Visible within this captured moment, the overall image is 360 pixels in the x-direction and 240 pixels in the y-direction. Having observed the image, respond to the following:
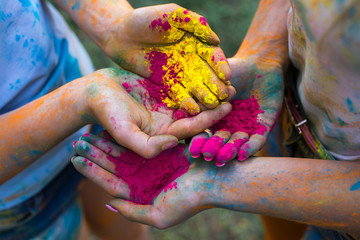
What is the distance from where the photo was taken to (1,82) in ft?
3.90

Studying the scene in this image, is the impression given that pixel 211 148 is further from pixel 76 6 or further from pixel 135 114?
pixel 76 6

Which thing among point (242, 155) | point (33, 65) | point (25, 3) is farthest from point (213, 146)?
point (25, 3)

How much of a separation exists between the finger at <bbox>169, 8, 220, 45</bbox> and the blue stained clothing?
1.85 ft

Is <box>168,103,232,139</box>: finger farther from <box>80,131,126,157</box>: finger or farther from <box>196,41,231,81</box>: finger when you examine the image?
<box>80,131,126,157</box>: finger

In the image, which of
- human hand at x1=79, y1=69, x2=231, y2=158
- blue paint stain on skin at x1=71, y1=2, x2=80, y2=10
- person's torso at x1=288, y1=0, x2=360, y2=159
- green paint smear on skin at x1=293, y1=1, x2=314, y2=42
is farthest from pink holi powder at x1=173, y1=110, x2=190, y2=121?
blue paint stain on skin at x1=71, y1=2, x2=80, y2=10

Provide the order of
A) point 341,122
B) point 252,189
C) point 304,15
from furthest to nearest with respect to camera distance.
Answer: point 252,189 → point 341,122 → point 304,15

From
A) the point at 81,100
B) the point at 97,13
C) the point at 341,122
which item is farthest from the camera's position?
the point at 97,13

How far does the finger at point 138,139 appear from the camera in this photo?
3.49 feet

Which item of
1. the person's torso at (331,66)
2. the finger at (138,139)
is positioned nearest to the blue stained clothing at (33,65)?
the finger at (138,139)

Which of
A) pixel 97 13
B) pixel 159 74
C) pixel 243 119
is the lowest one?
pixel 243 119

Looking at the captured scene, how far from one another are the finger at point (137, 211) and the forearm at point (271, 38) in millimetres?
798

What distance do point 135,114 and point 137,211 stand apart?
14.2 inches

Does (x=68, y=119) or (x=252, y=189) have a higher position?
(x=68, y=119)

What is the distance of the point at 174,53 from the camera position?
129 centimetres
